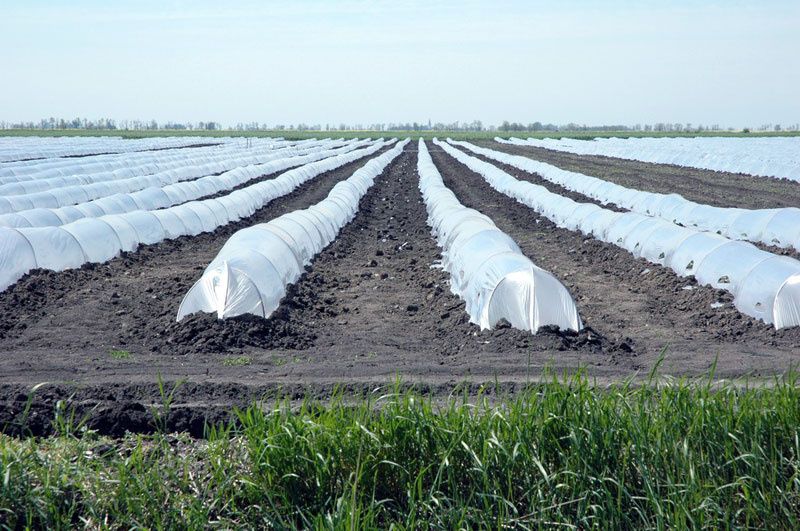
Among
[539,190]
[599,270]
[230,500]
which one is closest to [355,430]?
[230,500]

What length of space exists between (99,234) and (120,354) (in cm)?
567

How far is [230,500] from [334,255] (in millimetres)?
10569

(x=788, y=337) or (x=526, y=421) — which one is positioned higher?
(x=526, y=421)

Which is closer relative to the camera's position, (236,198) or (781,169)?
(236,198)

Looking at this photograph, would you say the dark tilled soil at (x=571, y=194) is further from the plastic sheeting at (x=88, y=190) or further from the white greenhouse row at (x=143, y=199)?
the plastic sheeting at (x=88, y=190)

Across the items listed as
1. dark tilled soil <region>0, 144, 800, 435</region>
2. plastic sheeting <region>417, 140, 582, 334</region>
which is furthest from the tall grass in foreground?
plastic sheeting <region>417, 140, 582, 334</region>

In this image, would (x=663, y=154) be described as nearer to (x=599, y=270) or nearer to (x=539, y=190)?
(x=539, y=190)

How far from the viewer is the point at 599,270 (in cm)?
1323

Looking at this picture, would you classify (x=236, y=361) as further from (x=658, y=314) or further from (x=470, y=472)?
(x=658, y=314)

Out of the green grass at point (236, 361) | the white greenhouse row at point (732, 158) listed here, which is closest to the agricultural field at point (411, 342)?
the green grass at point (236, 361)

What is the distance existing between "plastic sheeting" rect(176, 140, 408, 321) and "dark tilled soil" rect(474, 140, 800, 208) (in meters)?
12.9

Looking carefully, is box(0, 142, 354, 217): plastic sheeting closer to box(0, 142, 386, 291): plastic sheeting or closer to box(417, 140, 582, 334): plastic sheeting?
box(0, 142, 386, 291): plastic sheeting

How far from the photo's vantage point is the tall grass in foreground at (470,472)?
13.2ft

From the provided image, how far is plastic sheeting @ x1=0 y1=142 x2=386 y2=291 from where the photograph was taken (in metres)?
11.6
